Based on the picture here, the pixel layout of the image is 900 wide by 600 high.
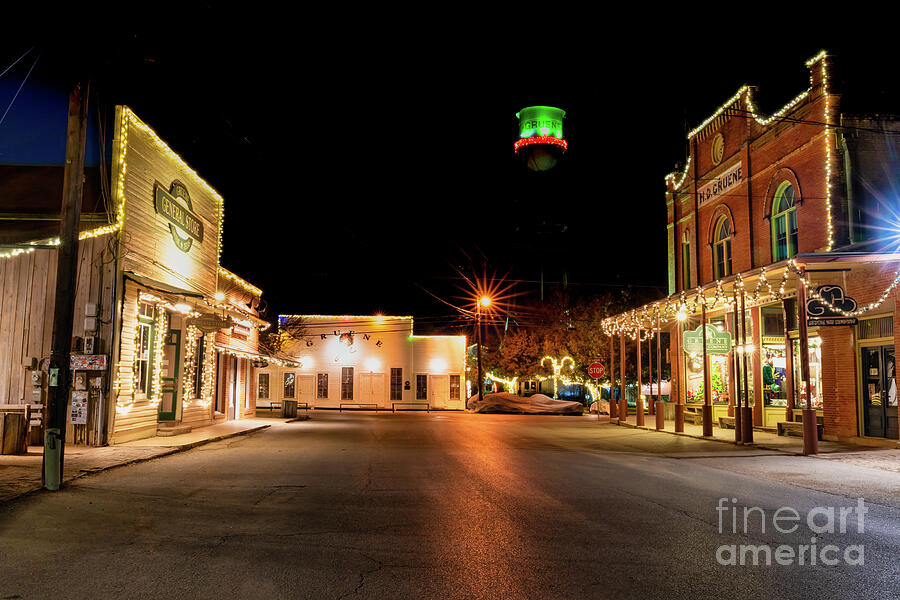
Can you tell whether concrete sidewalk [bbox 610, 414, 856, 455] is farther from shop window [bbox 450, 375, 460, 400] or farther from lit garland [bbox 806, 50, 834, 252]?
shop window [bbox 450, 375, 460, 400]

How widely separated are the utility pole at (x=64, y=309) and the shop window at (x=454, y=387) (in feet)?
130

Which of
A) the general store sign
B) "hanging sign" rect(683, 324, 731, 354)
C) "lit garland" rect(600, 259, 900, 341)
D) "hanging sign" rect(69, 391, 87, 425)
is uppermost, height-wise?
the general store sign

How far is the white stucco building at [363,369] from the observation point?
49.1 m

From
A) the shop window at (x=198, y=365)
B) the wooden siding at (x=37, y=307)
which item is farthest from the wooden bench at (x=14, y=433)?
the shop window at (x=198, y=365)

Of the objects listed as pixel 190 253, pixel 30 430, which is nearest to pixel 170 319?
pixel 190 253

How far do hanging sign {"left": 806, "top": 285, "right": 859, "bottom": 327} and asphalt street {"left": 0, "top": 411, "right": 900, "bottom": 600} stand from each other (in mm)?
5212

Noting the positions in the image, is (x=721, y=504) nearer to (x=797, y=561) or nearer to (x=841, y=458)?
(x=797, y=561)

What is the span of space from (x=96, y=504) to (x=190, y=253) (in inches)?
591

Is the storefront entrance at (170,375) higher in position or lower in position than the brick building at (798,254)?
lower

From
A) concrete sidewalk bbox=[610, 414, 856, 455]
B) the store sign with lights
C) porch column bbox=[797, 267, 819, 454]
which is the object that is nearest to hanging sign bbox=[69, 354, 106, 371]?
the store sign with lights

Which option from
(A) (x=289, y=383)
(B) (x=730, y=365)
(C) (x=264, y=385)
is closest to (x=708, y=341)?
(B) (x=730, y=365)

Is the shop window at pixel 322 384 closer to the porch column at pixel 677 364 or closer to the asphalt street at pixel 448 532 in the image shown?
the porch column at pixel 677 364

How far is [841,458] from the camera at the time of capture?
1523 cm

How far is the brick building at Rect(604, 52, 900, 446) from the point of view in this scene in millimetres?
17531
